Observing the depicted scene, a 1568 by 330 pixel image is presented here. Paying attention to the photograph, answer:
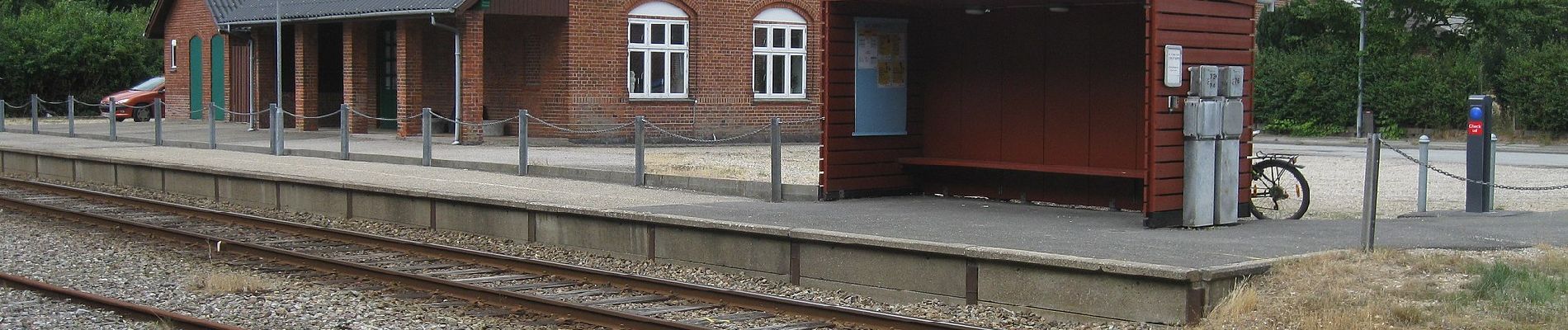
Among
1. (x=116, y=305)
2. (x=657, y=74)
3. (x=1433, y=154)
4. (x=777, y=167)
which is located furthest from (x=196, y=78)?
(x=116, y=305)

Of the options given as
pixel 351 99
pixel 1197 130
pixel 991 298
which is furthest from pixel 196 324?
pixel 351 99

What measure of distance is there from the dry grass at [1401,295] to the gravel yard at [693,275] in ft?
2.35

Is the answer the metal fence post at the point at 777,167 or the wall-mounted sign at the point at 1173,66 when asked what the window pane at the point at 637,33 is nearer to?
the metal fence post at the point at 777,167

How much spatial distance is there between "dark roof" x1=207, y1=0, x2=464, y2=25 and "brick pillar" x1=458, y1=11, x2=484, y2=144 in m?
0.60

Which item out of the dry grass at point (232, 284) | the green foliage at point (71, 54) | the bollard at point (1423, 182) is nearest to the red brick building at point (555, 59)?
the bollard at point (1423, 182)

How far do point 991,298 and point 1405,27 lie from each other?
3015 cm

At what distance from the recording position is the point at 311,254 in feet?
42.4

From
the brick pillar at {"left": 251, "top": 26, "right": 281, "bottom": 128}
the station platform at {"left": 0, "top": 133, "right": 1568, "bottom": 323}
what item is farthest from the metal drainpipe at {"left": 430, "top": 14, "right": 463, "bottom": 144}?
the station platform at {"left": 0, "top": 133, "right": 1568, "bottom": 323}

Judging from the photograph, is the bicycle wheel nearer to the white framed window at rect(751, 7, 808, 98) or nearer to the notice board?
the notice board

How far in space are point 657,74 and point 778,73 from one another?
2.89 meters

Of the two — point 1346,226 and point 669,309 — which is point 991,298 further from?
point 1346,226

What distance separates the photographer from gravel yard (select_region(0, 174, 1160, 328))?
941cm

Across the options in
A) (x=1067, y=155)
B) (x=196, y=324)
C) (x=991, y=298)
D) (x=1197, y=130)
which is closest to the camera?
(x=196, y=324)

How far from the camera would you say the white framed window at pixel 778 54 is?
30531mm
